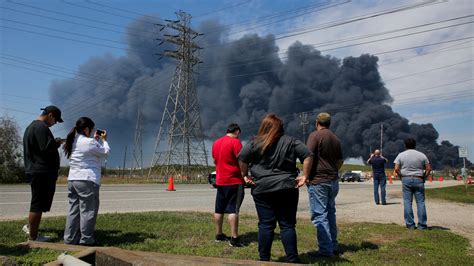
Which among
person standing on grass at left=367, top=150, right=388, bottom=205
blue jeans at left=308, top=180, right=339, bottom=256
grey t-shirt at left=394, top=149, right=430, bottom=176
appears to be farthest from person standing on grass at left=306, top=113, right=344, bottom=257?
person standing on grass at left=367, top=150, right=388, bottom=205

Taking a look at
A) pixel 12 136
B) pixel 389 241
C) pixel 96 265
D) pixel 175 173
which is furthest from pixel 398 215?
pixel 175 173

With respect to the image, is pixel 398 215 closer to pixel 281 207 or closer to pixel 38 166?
pixel 281 207

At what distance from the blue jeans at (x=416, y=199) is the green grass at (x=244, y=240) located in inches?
10.3

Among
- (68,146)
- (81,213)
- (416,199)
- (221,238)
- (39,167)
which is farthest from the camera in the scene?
(416,199)

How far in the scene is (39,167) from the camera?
226 inches

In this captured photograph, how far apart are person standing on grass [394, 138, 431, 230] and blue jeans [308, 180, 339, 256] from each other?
293 cm

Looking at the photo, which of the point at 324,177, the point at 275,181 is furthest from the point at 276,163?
the point at 324,177

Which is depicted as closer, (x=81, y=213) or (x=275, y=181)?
(x=275, y=181)

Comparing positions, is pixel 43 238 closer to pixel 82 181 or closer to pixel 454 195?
pixel 82 181

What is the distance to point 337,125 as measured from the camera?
12131 cm

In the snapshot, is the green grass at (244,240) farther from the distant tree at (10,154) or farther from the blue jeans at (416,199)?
the distant tree at (10,154)

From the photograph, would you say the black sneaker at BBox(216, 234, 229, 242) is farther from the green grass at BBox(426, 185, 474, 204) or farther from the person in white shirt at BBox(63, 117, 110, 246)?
the green grass at BBox(426, 185, 474, 204)

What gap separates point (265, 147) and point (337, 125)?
120 metres

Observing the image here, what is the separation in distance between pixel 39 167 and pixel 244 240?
10.1 feet
